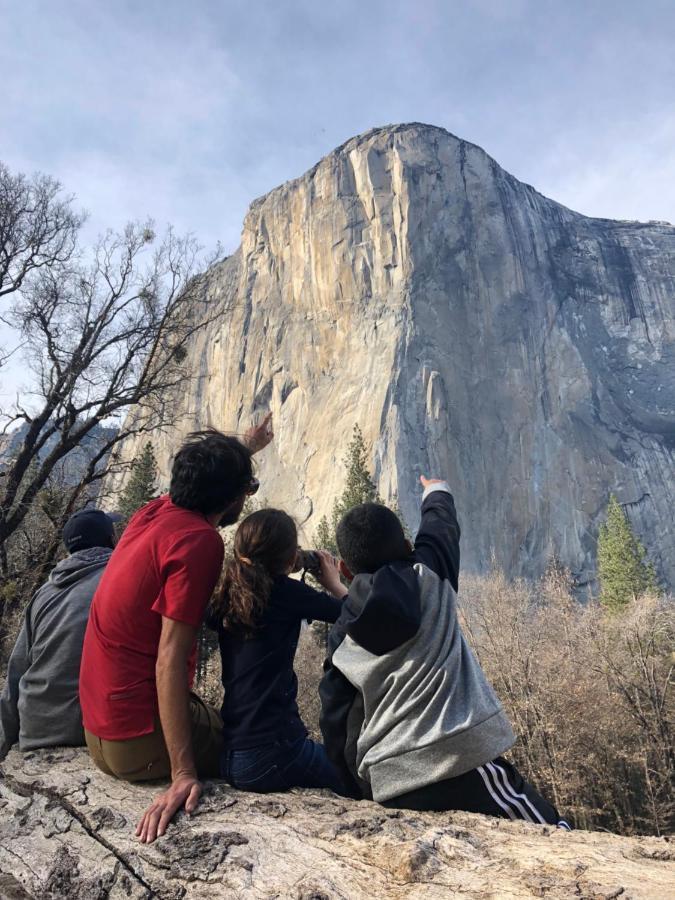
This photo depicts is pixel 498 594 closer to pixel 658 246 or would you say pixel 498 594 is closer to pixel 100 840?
pixel 100 840

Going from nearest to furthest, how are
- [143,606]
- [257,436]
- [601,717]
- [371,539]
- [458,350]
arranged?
[143,606], [371,539], [257,436], [601,717], [458,350]

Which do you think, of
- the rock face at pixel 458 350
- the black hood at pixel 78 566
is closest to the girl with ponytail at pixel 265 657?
the black hood at pixel 78 566

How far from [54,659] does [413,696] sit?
1745 millimetres

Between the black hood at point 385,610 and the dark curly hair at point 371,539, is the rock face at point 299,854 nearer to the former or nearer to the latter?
the black hood at point 385,610

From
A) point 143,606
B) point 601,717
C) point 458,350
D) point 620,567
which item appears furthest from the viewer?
point 458,350

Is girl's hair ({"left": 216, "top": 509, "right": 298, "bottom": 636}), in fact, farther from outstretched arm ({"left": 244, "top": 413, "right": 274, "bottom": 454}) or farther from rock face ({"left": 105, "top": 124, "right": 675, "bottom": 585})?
rock face ({"left": 105, "top": 124, "right": 675, "bottom": 585})

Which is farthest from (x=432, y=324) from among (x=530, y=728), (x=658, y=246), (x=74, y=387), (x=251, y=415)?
(x=74, y=387)

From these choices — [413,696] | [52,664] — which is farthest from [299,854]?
[52,664]

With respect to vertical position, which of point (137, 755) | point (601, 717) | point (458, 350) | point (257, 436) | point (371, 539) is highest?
point (458, 350)

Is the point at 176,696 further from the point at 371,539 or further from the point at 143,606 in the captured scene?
the point at 371,539

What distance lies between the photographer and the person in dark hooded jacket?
2.76 m

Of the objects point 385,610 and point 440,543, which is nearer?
point 385,610

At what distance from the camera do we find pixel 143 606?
7.32 ft

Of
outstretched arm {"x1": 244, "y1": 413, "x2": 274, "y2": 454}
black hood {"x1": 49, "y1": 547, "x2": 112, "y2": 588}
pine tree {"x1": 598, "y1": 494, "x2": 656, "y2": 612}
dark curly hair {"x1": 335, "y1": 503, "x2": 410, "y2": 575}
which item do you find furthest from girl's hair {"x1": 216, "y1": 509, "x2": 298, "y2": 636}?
pine tree {"x1": 598, "y1": 494, "x2": 656, "y2": 612}
